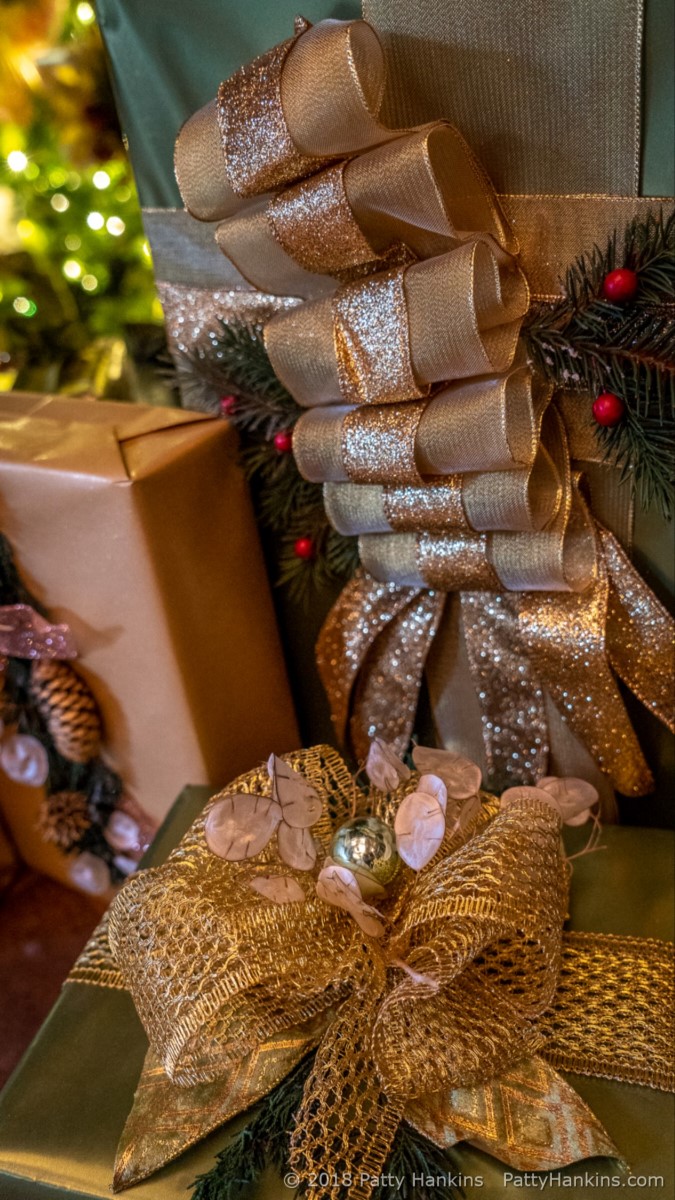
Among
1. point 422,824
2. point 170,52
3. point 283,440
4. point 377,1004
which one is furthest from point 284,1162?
point 170,52

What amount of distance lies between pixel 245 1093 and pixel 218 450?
1.41 ft

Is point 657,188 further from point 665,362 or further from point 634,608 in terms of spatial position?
point 634,608

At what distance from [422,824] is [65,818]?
0.42 m


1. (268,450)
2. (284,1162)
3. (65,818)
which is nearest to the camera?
(284,1162)

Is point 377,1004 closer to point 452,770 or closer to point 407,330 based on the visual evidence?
point 452,770

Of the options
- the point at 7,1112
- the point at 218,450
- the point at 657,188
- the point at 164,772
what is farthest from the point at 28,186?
the point at 7,1112

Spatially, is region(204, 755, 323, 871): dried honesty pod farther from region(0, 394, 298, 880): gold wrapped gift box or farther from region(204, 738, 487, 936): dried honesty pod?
region(0, 394, 298, 880): gold wrapped gift box

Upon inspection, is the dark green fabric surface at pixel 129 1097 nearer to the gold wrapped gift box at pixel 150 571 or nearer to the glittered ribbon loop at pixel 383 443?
the gold wrapped gift box at pixel 150 571

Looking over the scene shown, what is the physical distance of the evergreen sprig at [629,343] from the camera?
20.8 inches

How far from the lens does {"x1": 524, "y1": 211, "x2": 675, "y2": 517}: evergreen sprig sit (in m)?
0.53

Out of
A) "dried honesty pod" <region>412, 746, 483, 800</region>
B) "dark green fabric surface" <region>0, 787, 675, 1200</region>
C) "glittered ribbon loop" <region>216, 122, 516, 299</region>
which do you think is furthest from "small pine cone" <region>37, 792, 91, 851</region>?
"glittered ribbon loop" <region>216, 122, 516, 299</region>

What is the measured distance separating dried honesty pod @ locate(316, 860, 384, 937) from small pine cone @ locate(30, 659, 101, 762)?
1.00 feet

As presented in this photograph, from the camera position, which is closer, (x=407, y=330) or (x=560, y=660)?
(x=407, y=330)

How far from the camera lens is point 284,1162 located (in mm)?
518
